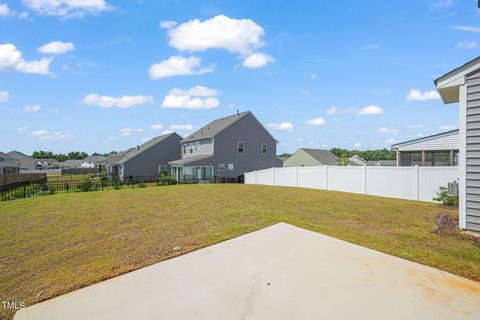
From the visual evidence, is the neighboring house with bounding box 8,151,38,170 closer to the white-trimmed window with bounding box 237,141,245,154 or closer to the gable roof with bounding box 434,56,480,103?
the white-trimmed window with bounding box 237,141,245,154

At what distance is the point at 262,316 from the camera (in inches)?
117

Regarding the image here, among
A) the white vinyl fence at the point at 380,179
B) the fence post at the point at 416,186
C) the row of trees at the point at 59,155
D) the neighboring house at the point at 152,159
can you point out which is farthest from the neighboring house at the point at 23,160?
the fence post at the point at 416,186

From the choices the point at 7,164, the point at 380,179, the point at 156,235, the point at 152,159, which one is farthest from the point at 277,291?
the point at 7,164

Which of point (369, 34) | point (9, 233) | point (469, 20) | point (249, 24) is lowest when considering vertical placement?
point (9, 233)

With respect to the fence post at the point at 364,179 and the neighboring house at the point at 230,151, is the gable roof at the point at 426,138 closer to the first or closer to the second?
the fence post at the point at 364,179

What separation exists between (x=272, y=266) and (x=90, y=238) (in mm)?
4729

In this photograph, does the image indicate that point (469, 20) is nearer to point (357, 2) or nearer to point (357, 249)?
point (357, 2)

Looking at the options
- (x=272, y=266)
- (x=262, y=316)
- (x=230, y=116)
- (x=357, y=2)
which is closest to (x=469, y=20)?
(x=357, y=2)

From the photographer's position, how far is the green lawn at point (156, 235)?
4.32 metres

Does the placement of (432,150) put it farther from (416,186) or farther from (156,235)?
(156,235)

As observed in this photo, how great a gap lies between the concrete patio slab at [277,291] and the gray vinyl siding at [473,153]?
287cm

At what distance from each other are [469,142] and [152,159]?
33484 mm

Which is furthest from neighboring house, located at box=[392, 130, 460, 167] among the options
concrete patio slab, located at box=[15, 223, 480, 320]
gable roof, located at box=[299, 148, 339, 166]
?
gable roof, located at box=[299, 148, 339, 166]

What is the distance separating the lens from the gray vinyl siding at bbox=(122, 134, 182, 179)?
33.3 m
